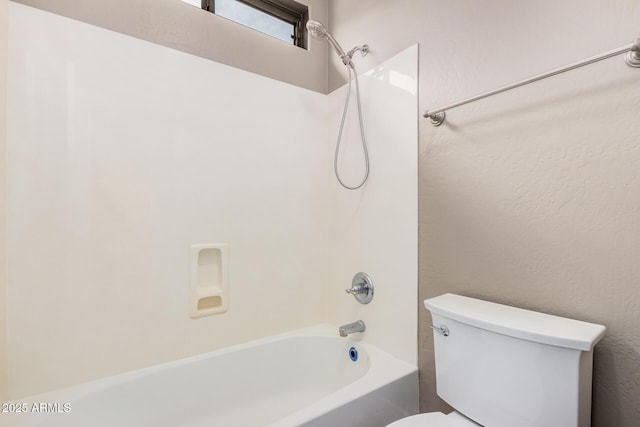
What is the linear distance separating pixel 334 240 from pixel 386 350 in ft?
2.35

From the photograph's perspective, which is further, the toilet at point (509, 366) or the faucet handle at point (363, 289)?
the faucet handle at point (363, 289)

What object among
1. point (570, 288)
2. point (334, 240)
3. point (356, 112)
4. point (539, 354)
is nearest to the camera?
point (539, 354)

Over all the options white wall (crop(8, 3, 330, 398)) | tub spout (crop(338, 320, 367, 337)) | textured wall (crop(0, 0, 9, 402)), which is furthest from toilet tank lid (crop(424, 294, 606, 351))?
textured wall (crop(0, 0, 9, 402))

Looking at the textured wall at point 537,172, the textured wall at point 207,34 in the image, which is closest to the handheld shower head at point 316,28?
the textured wall at point 207,34

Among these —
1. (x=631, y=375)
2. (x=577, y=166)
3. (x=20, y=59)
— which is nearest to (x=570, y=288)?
(x=631, y=375)

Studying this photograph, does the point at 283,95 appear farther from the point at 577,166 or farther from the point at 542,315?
the point at 542,315

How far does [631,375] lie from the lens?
88 cm

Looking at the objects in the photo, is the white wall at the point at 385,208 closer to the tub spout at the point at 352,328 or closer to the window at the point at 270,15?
the tub spout at the point at 352,328

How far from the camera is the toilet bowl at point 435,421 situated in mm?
1021

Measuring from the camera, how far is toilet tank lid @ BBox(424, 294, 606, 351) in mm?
822

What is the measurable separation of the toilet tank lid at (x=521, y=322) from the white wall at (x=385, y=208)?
0.33 m

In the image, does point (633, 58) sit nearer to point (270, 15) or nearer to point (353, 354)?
point (353, 354)

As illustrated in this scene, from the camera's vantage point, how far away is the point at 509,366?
3.07ft

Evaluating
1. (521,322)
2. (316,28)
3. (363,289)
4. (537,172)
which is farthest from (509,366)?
(316,28)
